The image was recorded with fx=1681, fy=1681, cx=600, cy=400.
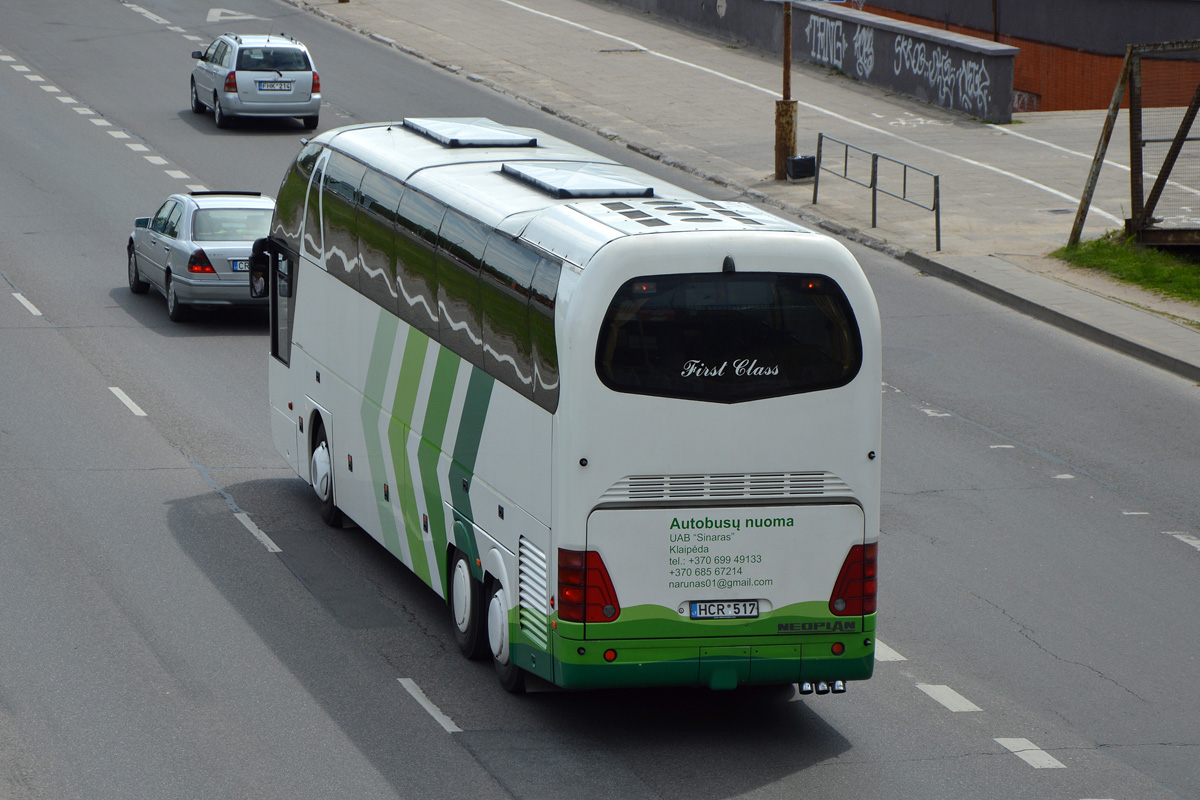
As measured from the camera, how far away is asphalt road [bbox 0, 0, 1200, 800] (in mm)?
9617

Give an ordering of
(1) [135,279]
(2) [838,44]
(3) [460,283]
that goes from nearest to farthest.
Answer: (3) [460,283] < (1) [135,279] < (2) [838,44]

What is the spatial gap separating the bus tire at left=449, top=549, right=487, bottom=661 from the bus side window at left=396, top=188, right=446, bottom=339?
1614 mm

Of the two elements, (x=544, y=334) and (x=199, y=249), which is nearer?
(x=544, y=334)

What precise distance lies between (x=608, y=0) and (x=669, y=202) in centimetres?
4258

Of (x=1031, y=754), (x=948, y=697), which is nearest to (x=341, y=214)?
(x=948, y=697)

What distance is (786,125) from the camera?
29.7m

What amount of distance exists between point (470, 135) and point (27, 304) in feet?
35.3

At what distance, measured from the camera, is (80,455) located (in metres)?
15.8

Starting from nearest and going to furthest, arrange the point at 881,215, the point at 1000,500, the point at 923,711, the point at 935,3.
Result: the point at 923,711 → the point at 1000,500 → the point at 881,215 → the point at 935,3

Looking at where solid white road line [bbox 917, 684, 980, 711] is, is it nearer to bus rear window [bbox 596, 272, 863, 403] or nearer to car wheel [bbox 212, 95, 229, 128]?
bus rear window [bbox 596, 272, 863, 403]

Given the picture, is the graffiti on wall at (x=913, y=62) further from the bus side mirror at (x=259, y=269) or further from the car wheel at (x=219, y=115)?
the bus side mirror at (x=259, y=269)

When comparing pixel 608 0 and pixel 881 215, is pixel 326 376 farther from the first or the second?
pixel 608 0

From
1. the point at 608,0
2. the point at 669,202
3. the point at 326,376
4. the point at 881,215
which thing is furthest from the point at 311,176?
the point at 608,0

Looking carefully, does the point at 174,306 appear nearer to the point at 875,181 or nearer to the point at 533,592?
the point at 875,181
